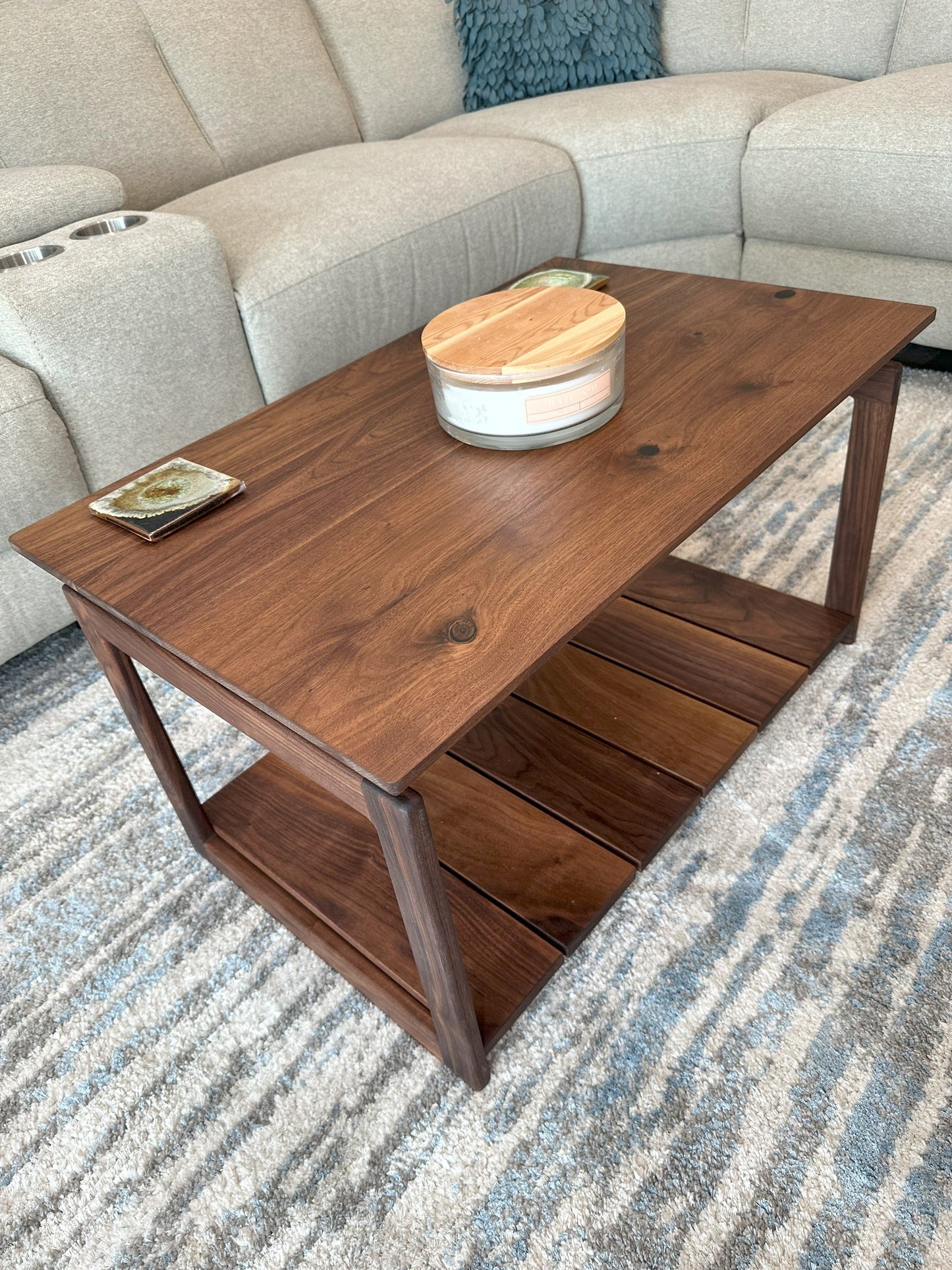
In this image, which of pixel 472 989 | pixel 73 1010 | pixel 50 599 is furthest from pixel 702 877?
pixel 50 599

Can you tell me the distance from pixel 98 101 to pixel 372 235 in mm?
686

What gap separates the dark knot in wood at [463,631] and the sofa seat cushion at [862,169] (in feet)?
4.41

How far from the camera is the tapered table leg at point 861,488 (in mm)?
1036

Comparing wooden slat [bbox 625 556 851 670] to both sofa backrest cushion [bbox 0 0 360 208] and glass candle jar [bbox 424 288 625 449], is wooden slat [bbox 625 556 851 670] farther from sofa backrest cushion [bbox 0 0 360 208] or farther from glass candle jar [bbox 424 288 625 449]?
sofa backrest cushion [bbox 0 0 360 208]

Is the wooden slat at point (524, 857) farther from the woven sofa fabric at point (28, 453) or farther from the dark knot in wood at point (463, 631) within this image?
the woven sofa fabric at point (28, 453)

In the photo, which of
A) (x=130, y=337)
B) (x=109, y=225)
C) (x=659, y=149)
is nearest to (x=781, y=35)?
(x=659, y=149)

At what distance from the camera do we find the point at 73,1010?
37.1 inches

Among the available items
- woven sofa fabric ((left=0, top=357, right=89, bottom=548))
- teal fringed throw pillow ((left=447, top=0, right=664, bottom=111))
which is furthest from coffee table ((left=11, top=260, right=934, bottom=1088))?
teal fringed throw pillow ((left=447, top=0, right=664, bottom=111))

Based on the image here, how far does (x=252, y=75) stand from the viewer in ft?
6.40

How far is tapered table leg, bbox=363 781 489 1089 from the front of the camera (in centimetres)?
60

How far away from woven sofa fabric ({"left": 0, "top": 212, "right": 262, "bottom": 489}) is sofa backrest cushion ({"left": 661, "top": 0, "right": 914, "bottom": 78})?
1495 mm

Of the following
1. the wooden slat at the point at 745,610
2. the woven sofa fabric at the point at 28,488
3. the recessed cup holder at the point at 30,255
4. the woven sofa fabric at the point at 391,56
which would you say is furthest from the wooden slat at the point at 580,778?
the woven sofa fabric at the point at 391,56

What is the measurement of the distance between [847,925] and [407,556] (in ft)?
1.89

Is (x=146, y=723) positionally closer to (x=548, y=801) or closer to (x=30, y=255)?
(x=548, y=801)
